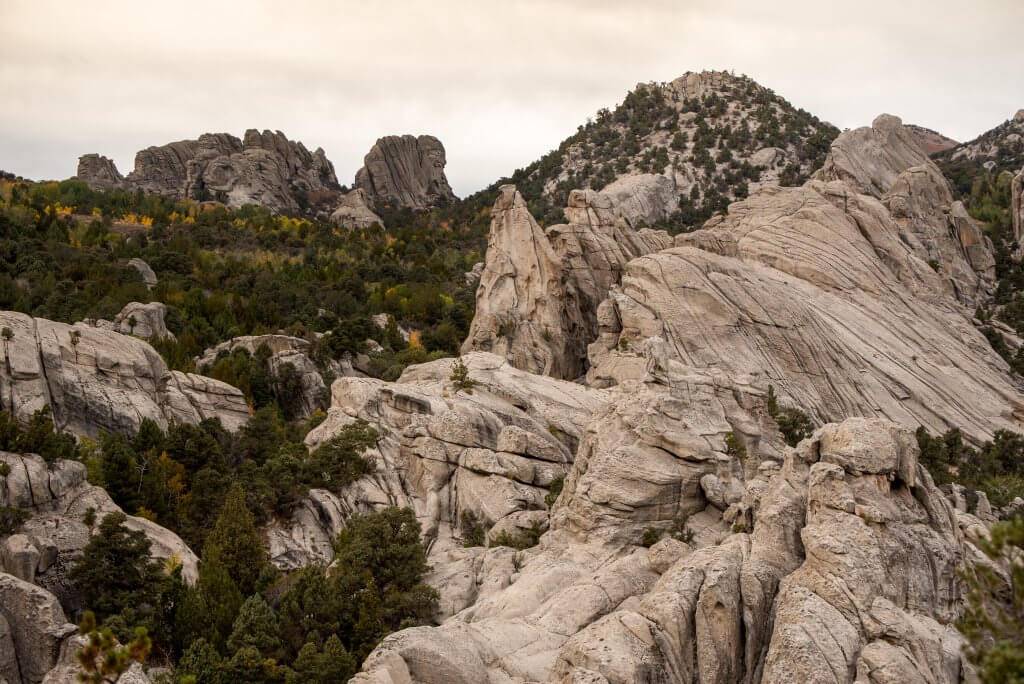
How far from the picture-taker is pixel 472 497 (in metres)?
42.1

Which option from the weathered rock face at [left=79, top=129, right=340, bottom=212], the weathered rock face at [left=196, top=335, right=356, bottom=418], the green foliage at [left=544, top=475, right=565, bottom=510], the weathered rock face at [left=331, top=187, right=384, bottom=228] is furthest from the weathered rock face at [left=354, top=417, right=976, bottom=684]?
the weathered rock face at [left=79, top=129, right=340, bottom=212]

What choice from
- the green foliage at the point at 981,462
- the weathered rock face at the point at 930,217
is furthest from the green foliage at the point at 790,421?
the weathered rock face at the point at 930,217

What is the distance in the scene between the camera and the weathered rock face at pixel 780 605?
2270 cm

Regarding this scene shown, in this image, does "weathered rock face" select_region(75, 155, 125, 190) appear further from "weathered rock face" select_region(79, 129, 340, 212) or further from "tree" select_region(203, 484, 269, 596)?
"tree" select_region(203, 484, 269, 596)

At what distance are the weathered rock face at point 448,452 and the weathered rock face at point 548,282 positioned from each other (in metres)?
9.10

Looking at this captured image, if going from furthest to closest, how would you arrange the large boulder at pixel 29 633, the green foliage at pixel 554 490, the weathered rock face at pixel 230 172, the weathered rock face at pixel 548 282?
the weathered rock face at pixel 230 172 < the weathered rock face at pixel 548 282 < the green foliage at pixel 554 490 < the large boulder at pixel 29 633

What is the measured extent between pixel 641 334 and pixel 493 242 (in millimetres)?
16653

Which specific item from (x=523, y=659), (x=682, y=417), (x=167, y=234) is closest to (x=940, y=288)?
(x=682, y=417)

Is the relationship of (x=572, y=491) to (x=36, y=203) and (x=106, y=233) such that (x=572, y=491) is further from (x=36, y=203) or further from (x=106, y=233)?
(x=36, y=203)

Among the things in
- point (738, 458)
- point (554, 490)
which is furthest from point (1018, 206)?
point (554, 490)

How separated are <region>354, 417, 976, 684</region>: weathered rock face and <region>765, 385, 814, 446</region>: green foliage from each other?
15481mm

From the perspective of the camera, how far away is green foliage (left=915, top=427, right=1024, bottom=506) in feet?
149

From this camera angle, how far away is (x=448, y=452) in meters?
44.5

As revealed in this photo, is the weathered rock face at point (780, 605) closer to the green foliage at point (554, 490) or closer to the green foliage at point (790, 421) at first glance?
the green foliage at point (554, 490)
